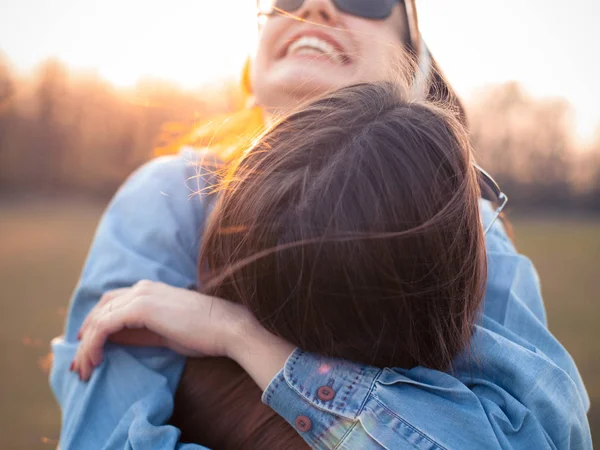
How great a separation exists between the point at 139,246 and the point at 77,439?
Result: 0.54 m

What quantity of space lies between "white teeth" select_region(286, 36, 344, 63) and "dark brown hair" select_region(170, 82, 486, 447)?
0.42m

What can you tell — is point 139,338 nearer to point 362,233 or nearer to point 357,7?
point 362,233

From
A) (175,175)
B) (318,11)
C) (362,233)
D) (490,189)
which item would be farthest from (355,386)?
(318,11)

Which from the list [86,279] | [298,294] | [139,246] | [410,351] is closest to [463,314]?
[410,351]

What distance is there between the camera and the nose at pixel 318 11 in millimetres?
1654

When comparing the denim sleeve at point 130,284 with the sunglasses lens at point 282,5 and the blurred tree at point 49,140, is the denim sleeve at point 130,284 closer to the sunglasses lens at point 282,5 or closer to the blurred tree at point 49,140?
the sunglasses lens at point 282,5

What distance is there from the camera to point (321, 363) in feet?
3.90

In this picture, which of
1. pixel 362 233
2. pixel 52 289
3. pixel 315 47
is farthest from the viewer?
pixel 52 289

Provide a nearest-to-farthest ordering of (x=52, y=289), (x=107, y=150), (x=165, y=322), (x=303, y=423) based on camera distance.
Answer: (x=303, y=423) → (x=165, y=322) → (x=52, y=289) → (x=107, y=150)

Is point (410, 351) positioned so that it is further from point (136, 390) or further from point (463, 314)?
point (136, 390)

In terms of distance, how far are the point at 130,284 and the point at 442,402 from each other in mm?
881

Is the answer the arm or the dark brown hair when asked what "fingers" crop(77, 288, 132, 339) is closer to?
the arm

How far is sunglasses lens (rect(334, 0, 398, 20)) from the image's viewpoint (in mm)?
1660

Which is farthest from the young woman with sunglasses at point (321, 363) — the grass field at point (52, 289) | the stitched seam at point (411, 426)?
the grass field at point (52, 289)
